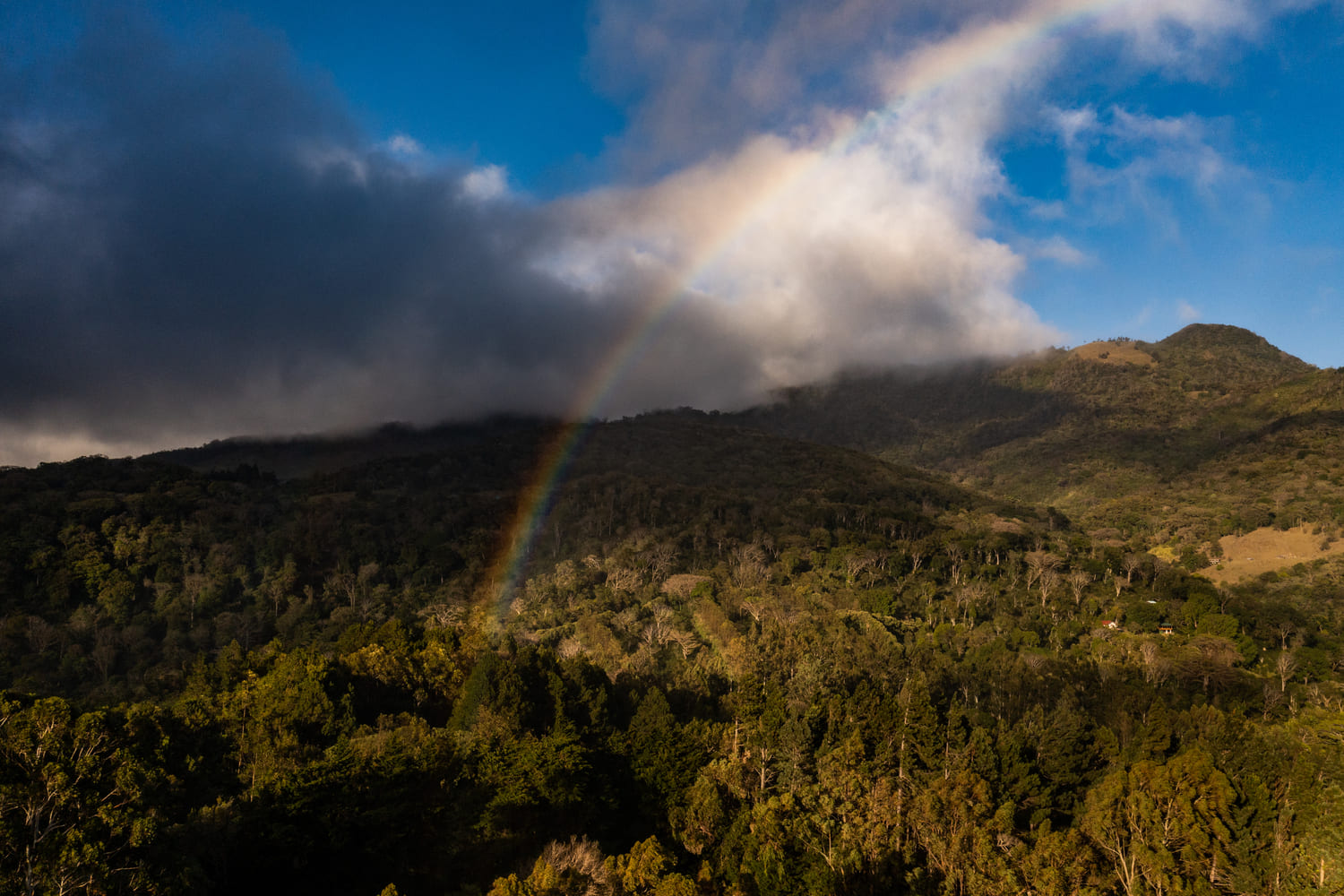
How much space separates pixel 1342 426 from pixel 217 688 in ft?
810

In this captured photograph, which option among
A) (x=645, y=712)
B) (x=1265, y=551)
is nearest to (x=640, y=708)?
(x=645, y=712)

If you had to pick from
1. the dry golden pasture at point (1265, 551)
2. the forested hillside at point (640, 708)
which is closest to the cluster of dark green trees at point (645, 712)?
the forested hillside at point (640, 708)

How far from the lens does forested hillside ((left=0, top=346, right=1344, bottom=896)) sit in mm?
32531

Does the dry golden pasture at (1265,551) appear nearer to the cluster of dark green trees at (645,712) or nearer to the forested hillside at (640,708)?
the forested hillside at (640,708)

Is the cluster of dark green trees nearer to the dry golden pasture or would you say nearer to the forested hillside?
the forested hillside

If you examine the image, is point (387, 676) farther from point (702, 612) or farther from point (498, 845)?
point (702, 612)

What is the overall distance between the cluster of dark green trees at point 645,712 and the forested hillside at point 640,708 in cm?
27

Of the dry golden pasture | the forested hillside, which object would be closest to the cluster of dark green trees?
the forested hillside

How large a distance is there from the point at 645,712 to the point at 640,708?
6.32 ft

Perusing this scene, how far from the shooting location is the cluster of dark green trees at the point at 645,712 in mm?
32375

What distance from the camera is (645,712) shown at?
52156mm

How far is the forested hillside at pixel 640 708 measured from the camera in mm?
32531

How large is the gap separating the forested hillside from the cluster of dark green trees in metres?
0.27

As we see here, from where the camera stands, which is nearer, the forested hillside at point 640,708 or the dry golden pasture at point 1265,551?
the forested hillside at point 640,708
